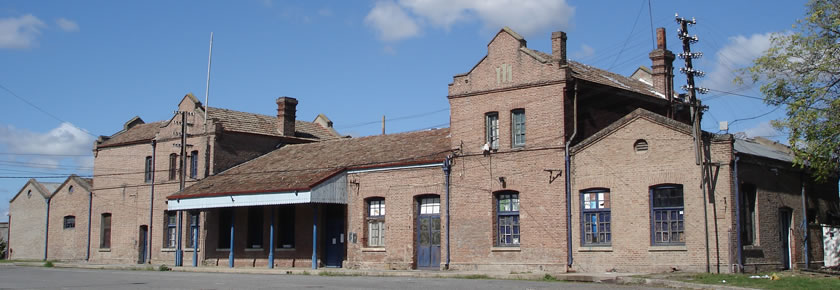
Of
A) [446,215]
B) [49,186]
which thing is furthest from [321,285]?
[49,186]

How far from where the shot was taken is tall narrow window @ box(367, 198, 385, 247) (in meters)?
31.6

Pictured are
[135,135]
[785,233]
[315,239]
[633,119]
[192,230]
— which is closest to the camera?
[633,119]

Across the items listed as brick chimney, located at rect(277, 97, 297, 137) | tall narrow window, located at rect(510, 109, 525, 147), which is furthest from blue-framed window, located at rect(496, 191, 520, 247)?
brick chimney, located at rect(277, 97, 297, 137)

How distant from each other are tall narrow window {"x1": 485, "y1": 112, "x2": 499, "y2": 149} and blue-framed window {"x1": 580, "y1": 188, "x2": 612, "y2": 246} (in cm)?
385

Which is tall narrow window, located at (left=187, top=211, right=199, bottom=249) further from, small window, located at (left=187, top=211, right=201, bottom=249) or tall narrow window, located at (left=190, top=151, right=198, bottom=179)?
tall narrow window, located at (left=190, top=151, right=198, bottom=179)

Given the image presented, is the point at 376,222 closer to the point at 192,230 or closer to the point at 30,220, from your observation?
the point at 192,230

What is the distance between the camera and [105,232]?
43.4 m

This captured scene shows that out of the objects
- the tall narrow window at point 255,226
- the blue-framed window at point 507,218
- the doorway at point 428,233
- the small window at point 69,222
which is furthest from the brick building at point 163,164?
the blue-framed window at point 507,218

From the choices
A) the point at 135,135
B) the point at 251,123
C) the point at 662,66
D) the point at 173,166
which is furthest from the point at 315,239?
the point at 135,135

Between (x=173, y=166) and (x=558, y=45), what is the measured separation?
20.7 m

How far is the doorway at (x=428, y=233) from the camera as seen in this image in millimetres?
30062

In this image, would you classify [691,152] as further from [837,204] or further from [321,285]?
[321,285]

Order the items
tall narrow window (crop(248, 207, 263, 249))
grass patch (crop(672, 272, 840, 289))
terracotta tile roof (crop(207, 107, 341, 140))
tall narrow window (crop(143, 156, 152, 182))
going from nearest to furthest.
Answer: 1. grass patch (crop(672, 272, 840, 289))
2. tall narrow window (crop(248, 207, 263, 249))
3. terracotta tile roof (crop(207, 107, 341, 140))
4. tall narrow window (crop(143, 156, 152, 182))

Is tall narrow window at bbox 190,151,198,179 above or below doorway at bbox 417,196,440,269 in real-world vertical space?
above
